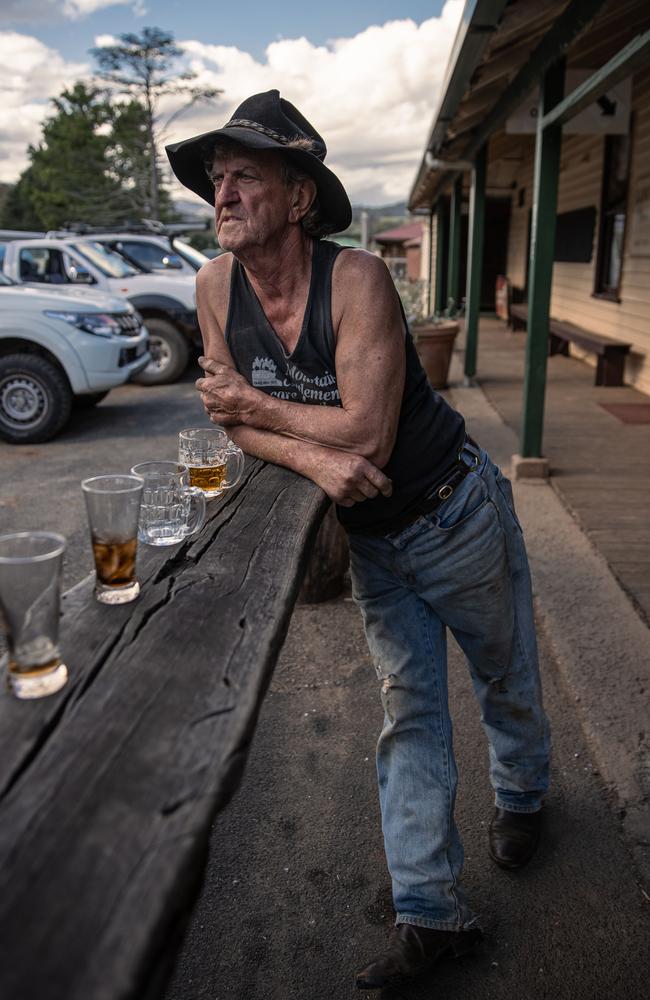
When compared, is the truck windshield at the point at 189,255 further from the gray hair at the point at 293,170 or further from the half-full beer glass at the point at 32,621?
the half-full beer glass at the point at 32,621

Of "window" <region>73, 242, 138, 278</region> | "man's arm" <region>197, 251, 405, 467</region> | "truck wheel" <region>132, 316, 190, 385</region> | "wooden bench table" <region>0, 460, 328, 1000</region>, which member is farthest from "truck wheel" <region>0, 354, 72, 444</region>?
"wooden bench table" <region>0, 460, 328, 1000</region>

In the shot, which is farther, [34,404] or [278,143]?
[34,404]

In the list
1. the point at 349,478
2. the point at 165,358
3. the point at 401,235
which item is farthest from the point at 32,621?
the point at 401,235

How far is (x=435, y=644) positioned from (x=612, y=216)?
9.64m

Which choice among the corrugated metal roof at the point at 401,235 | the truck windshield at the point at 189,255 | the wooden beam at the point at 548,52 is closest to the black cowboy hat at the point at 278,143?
the wooden beam at the point at 548,52

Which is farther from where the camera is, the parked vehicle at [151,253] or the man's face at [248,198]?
the parked vehicle at [151,253]

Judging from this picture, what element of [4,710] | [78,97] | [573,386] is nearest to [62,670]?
[4,710]

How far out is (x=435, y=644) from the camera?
220cm

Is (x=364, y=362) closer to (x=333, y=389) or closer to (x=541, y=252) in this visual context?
(x=333, y=389)

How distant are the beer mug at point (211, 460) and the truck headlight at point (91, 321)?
6.36m

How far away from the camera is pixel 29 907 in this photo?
842mm

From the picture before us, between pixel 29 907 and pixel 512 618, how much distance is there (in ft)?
5.27

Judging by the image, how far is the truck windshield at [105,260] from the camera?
1076cm

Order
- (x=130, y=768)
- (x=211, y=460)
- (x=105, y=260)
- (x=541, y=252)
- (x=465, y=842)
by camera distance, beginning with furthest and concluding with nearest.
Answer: (x=105, y=260), (x=541, y=252), (x=465, y=842), (x=211, y=460), (x=130, y=768)
